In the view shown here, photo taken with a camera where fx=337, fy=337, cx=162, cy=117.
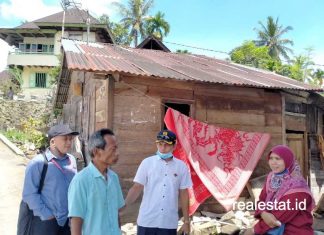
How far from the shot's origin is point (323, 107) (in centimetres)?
983

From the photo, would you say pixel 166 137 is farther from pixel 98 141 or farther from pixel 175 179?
pixel 98 141

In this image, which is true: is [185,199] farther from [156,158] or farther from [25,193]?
[25,193]

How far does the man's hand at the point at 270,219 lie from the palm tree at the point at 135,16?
98.0 ft

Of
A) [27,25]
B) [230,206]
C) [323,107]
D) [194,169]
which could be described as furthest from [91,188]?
[27,25]

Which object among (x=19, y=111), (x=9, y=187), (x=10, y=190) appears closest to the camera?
(x=10, y=190)

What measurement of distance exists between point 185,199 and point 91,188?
1450mm

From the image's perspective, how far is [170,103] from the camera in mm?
7242

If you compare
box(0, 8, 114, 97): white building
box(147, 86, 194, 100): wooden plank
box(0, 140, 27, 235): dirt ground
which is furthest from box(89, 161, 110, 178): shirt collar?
box(0, 8, 114, 97): white building

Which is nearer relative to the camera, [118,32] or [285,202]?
[285,202]

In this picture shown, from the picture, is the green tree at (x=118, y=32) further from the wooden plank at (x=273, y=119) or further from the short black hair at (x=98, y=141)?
the short black hair at (x=98, y=141)

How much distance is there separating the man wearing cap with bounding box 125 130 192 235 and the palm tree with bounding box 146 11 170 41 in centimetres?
2820

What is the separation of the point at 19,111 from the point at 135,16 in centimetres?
1421

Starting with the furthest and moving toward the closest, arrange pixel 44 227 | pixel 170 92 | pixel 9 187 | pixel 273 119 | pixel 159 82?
1. pixel 9 187
2. pixel 273 119
3. pixel 170 92
4. pixel 159 82
5. pixel 44 227

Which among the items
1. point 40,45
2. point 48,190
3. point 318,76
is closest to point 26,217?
point 48,190
